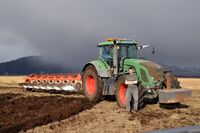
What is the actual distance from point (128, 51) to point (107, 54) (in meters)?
0.91

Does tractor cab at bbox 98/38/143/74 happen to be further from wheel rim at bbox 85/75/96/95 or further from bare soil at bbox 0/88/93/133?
bare soil at bbox 0/88/93/133

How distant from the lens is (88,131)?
1231cm

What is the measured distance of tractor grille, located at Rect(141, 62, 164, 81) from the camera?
15789 mm

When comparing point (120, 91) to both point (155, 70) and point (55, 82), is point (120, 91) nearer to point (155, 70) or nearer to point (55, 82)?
point (155, 70)

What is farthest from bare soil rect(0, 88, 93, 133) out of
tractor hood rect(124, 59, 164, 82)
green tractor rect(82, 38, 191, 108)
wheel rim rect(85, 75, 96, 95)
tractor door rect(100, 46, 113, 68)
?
tractor hood rect(124, 59, 164, 82)

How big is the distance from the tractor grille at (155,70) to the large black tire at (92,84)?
254 cm

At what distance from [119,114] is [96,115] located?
31.0 inches

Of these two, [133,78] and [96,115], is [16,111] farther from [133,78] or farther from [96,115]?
[133,78]

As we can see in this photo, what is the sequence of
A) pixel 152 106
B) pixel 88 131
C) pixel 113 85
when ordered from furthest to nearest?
1. pixel 113 85
2. pixel 152 106
3. pixel 88 131

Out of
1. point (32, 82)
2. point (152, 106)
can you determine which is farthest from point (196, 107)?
point (32, 82)

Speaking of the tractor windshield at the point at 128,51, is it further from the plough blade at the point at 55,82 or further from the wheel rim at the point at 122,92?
the plough blade at the point at 55,82

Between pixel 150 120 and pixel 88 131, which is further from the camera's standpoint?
pixel 150 120

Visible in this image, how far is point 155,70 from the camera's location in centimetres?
1595

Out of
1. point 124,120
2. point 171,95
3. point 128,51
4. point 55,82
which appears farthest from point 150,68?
point 55,82
